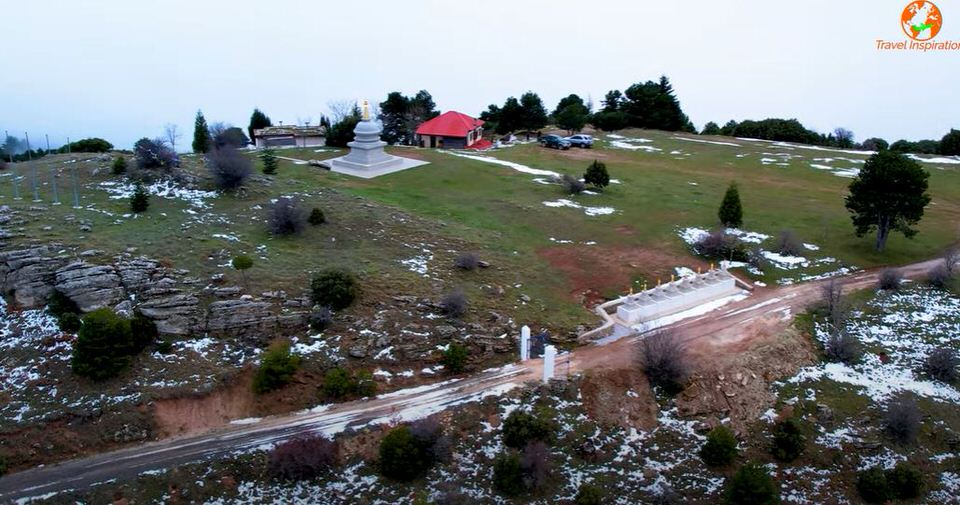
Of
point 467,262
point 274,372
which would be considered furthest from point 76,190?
point 467,262

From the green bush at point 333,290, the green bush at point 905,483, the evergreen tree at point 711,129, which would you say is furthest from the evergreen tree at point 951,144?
the green bush at point 333,290

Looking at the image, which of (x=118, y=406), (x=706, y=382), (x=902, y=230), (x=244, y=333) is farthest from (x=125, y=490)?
(x=902, y=230)

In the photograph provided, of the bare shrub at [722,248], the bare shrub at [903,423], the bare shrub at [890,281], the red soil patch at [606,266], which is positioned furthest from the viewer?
the bare shrub at [722,248]

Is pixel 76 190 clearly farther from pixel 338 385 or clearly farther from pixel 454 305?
pixel 454 305

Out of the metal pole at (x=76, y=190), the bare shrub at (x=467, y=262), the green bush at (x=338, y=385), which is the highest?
the metal pole at (x=76, y=190)

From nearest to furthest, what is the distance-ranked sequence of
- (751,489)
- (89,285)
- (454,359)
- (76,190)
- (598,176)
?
(751,489)
(454,359)
(89,285)
(76,190)
(598,176)

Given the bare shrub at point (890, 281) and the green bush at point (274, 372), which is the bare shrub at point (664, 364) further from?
the bare shrub at point (890, 281)
